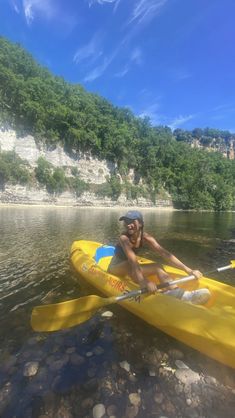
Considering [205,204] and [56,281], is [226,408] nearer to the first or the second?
[56,281]

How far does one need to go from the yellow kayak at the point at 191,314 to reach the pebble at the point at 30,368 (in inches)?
75.2

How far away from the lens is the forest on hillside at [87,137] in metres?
44.9

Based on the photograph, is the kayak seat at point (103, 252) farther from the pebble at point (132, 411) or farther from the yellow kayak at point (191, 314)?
the pebble at point (132, 411)

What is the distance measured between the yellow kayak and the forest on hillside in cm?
3589

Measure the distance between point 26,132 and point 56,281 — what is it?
141 feet

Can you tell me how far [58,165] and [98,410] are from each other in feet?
157

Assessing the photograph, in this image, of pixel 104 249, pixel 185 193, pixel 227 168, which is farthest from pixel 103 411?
pixel 227 168

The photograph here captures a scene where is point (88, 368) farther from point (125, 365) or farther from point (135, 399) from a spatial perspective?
point (135, 399)

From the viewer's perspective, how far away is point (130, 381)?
11.4 ft

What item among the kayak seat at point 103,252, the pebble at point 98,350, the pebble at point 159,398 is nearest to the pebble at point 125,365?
the pebble at point 98,350

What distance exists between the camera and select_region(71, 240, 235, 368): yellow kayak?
141 inches

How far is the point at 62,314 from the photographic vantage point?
4012 mm

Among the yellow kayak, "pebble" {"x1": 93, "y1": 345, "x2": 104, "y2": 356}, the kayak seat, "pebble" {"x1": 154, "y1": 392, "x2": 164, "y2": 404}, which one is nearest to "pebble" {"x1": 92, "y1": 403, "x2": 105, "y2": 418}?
"pebble" {"x1": 154, "y1": 392, "x2": 164, "y2": 404}

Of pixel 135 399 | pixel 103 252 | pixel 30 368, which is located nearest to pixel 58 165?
pixel 103 252
